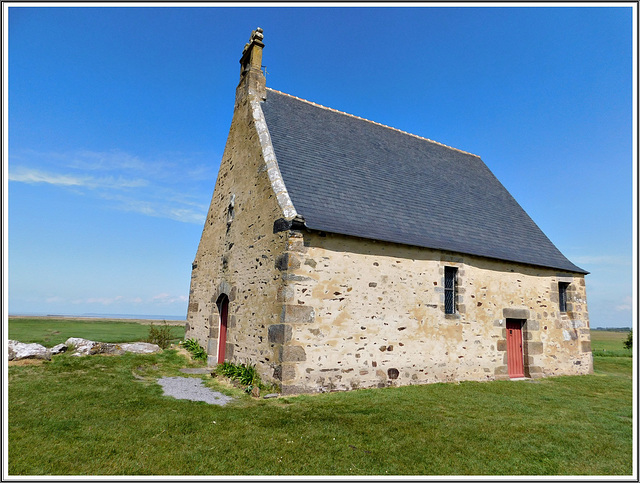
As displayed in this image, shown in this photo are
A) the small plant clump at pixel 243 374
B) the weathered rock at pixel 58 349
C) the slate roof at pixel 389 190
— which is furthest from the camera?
the weathered rock at pixel 58 349

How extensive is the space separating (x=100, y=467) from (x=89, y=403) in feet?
9.90

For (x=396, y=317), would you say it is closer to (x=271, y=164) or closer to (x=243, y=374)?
(x=243, y=374)

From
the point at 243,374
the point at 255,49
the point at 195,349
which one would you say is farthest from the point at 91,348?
the point at 255,49

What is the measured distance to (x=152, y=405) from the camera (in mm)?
6777

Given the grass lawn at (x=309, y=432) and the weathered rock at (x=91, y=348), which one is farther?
the weathered rock at (x=91, y=348)

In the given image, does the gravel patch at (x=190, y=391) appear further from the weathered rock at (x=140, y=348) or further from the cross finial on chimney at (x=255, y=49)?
the cross finial on chimney at (x=255, y=49)

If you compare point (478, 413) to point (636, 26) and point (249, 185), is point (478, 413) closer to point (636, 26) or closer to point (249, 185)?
point (636, 26)

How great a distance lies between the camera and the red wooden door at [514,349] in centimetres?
1181

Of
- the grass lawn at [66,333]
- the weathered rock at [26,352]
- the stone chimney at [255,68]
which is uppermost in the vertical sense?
the stone chimney at [255,68]

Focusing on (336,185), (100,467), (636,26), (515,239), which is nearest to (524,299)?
(515,239)

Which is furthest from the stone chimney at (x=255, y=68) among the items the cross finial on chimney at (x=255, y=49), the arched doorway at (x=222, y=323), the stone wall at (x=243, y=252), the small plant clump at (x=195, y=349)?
the small plant clump at (x=195, y=349)

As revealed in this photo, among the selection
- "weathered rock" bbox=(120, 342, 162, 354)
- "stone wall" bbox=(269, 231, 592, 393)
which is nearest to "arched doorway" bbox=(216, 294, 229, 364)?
"weathered rock" bbox=(120, 342, 162, 354)

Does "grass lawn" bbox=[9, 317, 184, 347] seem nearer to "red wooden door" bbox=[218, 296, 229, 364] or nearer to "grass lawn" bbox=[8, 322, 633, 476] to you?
"red wooden door" bbox=[218, 296, 229, 364]

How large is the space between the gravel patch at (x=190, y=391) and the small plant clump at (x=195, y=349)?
9.44 ft
